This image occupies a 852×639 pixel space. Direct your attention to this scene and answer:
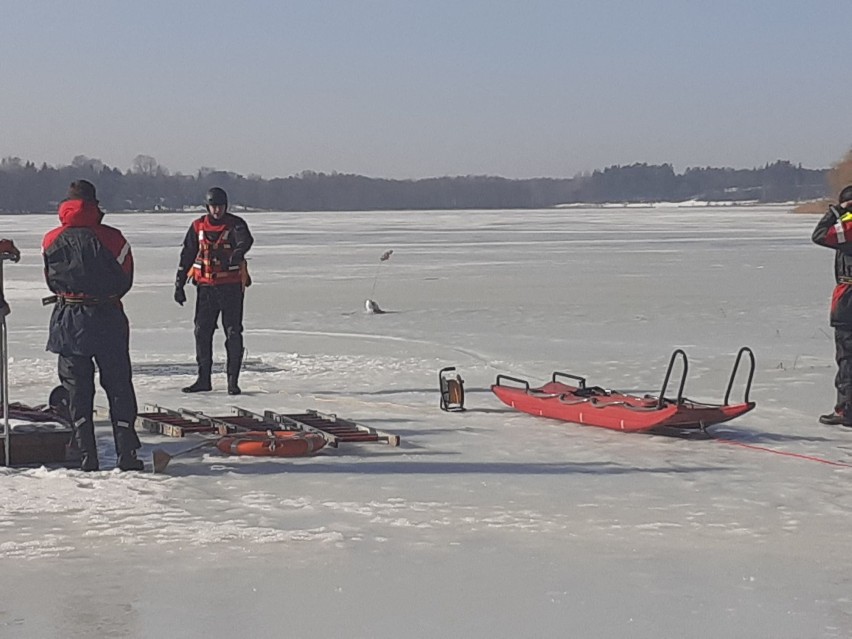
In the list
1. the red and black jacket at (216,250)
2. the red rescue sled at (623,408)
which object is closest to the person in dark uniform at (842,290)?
the red rescue sled at (623,408)

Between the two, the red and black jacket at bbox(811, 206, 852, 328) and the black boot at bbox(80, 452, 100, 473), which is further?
the red and black jacket at bbox(811, 206, 852, 328)

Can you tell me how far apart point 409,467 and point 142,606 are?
2.46 metres

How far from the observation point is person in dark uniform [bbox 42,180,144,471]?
610cm

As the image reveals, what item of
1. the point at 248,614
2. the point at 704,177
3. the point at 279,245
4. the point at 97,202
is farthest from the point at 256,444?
the point at 704,177

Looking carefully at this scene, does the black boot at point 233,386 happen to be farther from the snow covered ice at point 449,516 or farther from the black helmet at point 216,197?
the black helmet at point 216,197

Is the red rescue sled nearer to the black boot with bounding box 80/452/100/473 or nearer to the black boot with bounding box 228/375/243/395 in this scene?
the black boot with bounding box 228/375/243/395

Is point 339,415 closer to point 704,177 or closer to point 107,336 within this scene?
point 107,336

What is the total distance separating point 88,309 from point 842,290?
4.31 metres

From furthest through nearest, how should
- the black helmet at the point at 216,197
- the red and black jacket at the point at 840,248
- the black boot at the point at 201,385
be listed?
the black boot at the point at 201,385, the black helmet at the point at 216,197, the red and black jacket at the point at 840,248

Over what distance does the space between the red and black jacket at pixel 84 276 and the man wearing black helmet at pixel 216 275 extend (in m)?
2.89

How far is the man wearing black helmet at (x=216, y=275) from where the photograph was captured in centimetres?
909

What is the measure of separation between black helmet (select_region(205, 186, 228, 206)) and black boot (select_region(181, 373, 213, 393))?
1232 mm

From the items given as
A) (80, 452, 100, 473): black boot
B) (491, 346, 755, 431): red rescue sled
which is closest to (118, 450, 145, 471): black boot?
(80, 452, 100, 473): black boot

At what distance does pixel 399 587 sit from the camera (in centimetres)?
439
